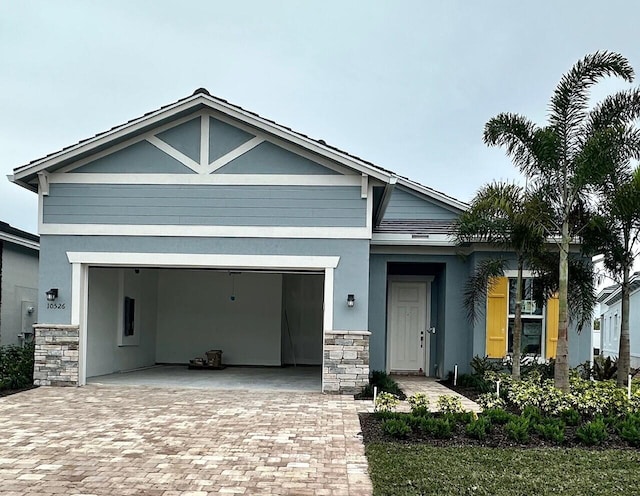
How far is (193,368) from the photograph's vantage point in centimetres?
1508

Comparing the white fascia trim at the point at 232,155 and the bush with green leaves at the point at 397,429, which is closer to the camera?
the bush with green leaves at the point at 397,429

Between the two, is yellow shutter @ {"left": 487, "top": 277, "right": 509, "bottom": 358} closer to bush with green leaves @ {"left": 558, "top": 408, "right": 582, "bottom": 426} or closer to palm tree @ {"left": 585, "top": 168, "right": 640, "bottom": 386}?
palm tree @ {"left": 585, "top": 168, "right": 640, "bottom": 386}

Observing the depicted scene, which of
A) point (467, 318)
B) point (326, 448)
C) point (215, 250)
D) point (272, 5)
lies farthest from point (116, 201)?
point (467, 318)

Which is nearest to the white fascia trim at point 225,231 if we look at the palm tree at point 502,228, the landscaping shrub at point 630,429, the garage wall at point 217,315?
the palm tree at point 502,228

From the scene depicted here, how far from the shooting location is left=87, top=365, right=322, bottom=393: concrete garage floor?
1170cm

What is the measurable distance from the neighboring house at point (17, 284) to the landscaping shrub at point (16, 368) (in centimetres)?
183

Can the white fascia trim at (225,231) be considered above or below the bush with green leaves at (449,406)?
above

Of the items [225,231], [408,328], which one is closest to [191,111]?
[225,231]

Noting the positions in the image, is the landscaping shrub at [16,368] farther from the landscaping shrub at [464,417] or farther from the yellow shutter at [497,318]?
the yellow shutter at [497,318]

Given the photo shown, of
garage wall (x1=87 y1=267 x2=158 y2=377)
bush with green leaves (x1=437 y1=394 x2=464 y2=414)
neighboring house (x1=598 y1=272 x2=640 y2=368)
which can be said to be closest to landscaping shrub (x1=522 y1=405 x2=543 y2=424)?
bush with green leaves (x1=437 y1=394 x2=464 y2=414)

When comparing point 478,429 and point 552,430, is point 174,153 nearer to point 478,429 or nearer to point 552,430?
point 478,429

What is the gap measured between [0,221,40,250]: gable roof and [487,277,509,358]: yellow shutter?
10671 mm

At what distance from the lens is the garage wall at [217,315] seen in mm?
16266

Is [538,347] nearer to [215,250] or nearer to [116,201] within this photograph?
[215,250]
